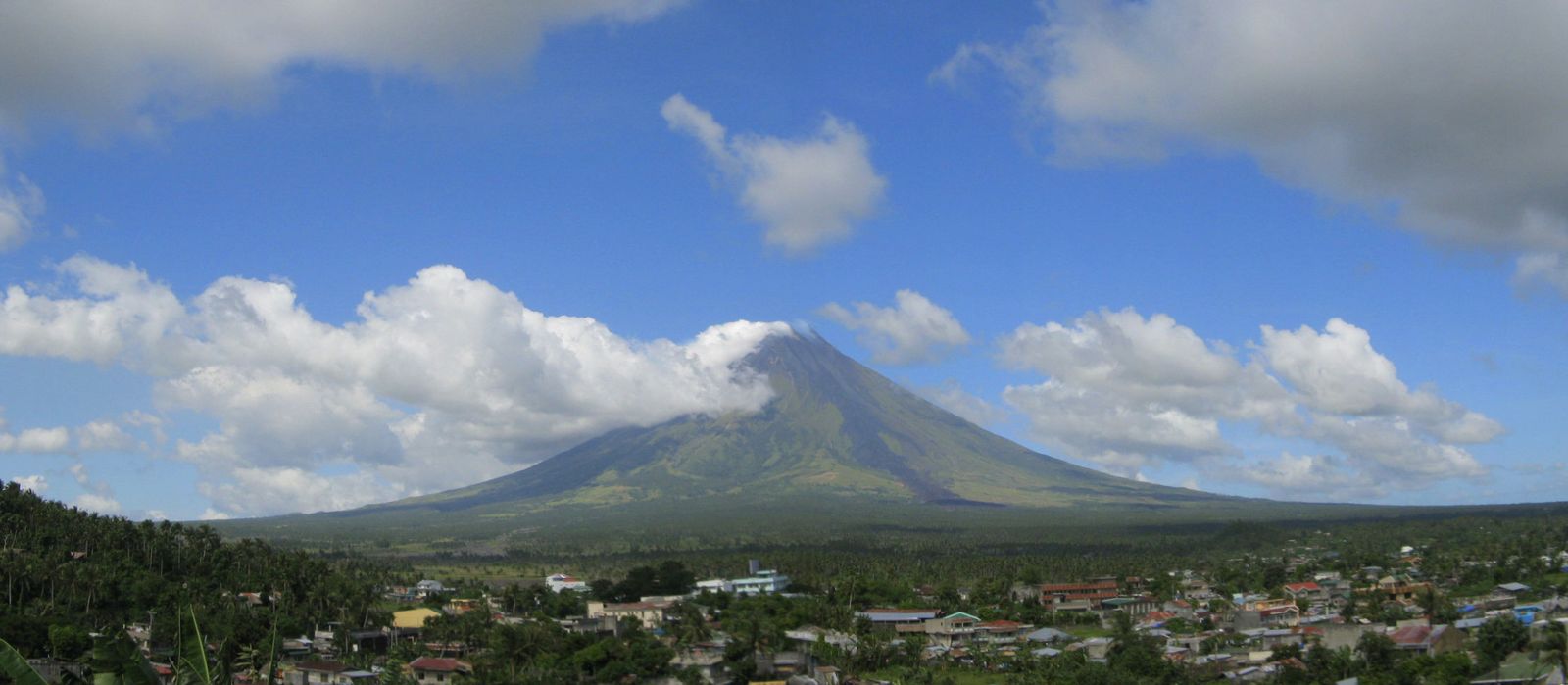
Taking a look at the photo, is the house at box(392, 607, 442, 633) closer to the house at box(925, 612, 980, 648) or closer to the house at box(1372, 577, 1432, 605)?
the house at box(925, 612, 980, 648)

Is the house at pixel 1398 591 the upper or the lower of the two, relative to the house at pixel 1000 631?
upper

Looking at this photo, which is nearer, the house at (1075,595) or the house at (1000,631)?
the house at (1000,631)

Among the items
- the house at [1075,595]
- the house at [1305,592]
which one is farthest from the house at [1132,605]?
the house at [1305,592]

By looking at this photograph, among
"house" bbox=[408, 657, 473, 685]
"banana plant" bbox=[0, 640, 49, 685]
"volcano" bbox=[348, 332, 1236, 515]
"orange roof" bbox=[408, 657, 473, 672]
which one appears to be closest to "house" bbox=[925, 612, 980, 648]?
"orange roof" bbox=[408, 657, 473, 672]

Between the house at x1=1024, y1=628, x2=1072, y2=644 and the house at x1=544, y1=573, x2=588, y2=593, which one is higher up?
the house at x1=544, y1=573, x2=588, y2=593

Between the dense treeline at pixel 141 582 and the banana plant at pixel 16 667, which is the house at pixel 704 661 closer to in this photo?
the dense treeline at pixel 141 582

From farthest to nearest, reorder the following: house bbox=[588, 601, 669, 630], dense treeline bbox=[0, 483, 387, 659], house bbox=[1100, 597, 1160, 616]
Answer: house bbox=[1100, 597, 1160, 616] → house bbox=[588, 601, 669, 630] → dense treeline bbox=[0, 483, 387, 659]
